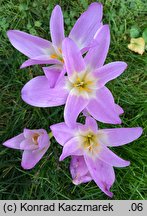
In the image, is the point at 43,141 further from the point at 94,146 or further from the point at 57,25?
the point at 57,25

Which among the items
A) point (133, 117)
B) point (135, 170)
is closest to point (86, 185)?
point (135, 170)

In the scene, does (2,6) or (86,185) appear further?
(2,6)

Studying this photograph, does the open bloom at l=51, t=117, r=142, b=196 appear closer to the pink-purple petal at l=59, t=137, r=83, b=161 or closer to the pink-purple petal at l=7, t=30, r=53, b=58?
the pink-purple petal at l=59, t=137, r=83, b=161

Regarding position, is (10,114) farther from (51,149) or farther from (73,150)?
(73,150)

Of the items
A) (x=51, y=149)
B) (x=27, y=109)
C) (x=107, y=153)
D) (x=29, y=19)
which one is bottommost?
(x=51, y=149)

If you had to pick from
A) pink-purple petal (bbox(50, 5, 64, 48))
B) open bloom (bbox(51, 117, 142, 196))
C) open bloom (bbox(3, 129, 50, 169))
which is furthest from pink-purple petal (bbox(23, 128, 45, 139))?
pink-purple petal (bbox(50, 5, 64, 48))

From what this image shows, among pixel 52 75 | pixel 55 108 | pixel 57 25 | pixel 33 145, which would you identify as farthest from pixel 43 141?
pixel 55 108
